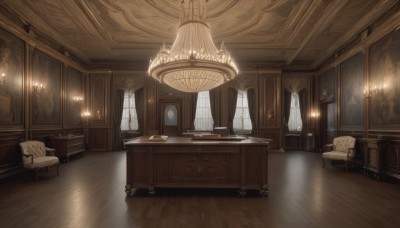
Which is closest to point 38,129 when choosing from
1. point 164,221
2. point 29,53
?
point 29,53

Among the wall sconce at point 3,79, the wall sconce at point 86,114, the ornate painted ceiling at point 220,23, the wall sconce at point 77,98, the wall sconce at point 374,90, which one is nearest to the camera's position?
the wall sconce at point 3,79

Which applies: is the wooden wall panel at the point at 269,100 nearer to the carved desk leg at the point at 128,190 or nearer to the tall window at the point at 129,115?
the tall window at the point at 129,115

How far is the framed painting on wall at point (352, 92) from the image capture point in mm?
7031

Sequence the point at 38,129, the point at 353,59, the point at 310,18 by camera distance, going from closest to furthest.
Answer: the point at 310,18 < the point at 38,129 < the point at 353,59

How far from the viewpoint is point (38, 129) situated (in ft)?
23.0

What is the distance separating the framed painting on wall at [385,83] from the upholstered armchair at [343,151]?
2.45ft

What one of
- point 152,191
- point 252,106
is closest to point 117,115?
point 252,106

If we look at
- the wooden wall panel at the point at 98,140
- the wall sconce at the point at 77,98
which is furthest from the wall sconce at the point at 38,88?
the wooden wall panel at the point at 98,140

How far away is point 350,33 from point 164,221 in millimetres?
7694

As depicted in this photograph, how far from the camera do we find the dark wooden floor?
3131 millimetres

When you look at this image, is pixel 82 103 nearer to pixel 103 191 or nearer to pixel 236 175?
pixel 103 191

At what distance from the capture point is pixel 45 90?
24.5 ft

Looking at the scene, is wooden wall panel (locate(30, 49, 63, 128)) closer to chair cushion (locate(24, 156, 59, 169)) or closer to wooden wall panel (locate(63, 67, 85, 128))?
wooden wall panel (locate(63, 67, 85, 128))

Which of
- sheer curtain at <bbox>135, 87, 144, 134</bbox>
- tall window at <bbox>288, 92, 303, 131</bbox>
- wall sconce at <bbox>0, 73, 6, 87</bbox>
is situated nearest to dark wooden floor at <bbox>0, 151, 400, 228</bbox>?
wall sconce at <bbox>0, 73, 6, 87</bbox>
